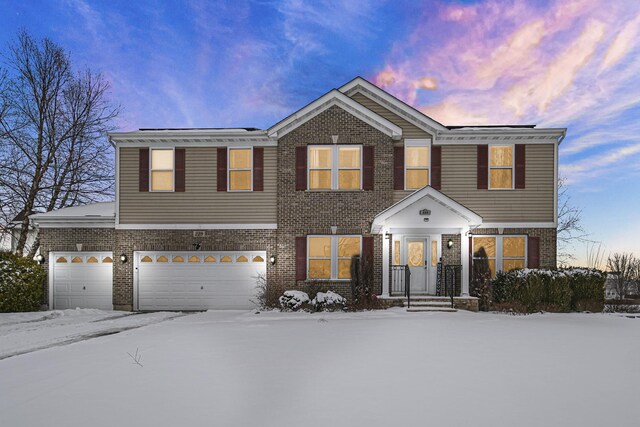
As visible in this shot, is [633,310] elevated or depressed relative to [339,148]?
depressed

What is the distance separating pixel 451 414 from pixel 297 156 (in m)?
11.4

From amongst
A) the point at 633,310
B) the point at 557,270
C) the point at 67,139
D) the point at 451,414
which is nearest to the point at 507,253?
the point at 557,270

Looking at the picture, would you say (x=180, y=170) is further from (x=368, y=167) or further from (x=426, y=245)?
(x=426, y=245)

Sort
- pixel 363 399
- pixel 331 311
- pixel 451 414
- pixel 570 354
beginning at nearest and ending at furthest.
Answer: pixel 451 414 → pixel 363 399 → pixel 570 354 → pixel 331 311

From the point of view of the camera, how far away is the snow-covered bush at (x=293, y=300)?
1323 cm

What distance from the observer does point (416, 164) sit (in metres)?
15.1

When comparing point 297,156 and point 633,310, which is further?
point 297,156

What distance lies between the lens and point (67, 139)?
850 inches

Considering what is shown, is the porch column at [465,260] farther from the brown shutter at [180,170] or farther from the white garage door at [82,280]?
the white garage door at [82,280]

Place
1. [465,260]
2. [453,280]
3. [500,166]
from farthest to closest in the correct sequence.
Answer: [500,166] < [453,280] < [465,260]

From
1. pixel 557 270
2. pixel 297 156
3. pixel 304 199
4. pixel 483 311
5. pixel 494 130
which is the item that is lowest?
pixel 483 311

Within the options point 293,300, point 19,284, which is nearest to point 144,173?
point 19,284

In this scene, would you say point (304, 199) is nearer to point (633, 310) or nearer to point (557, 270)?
point (557, 270)

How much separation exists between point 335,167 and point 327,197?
1143mm
